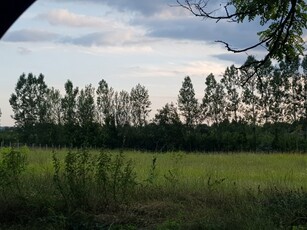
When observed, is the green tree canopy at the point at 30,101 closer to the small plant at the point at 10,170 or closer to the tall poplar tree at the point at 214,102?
the tall poplar tree at the point at 214,102

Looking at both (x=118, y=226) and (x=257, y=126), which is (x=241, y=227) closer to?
(x=118, y=226)

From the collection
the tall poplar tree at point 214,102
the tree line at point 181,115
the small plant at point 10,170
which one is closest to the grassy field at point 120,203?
the small plant at point 10,170

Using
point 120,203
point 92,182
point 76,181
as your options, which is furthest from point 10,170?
point 120,203

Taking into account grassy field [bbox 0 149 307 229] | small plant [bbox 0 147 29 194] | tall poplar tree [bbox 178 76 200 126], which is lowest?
grassy field [bbox 0 149 307 229]

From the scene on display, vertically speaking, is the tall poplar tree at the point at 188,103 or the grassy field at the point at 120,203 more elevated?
the tall poplar tree at the point at 188,103

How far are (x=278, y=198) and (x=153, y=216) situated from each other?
2.35m

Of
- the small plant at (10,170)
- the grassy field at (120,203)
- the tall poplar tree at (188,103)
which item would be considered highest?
the tall poplar tree at (188,103)

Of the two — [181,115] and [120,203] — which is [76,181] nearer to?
[120,203]

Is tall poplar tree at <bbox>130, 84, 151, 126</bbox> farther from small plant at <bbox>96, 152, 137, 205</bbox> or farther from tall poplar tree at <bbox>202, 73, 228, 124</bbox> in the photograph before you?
small plant at <bbox>96, 152, 137, 205</bbox>

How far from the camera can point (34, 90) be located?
84.9 meters

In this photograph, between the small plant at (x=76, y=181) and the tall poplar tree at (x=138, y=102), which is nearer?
the small plant at (x=76, y=181)

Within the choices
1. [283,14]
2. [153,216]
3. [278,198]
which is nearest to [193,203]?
[153,216]

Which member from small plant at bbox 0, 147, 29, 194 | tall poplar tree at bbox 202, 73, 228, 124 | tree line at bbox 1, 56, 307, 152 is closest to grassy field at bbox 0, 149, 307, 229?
small plant at bbox 0, 147, 29, 194

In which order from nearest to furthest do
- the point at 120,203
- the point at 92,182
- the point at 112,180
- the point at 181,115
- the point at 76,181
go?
the point at 76,181, the point at 120,203, the point at 112,180, the point at 92,182, the point at 181,115
